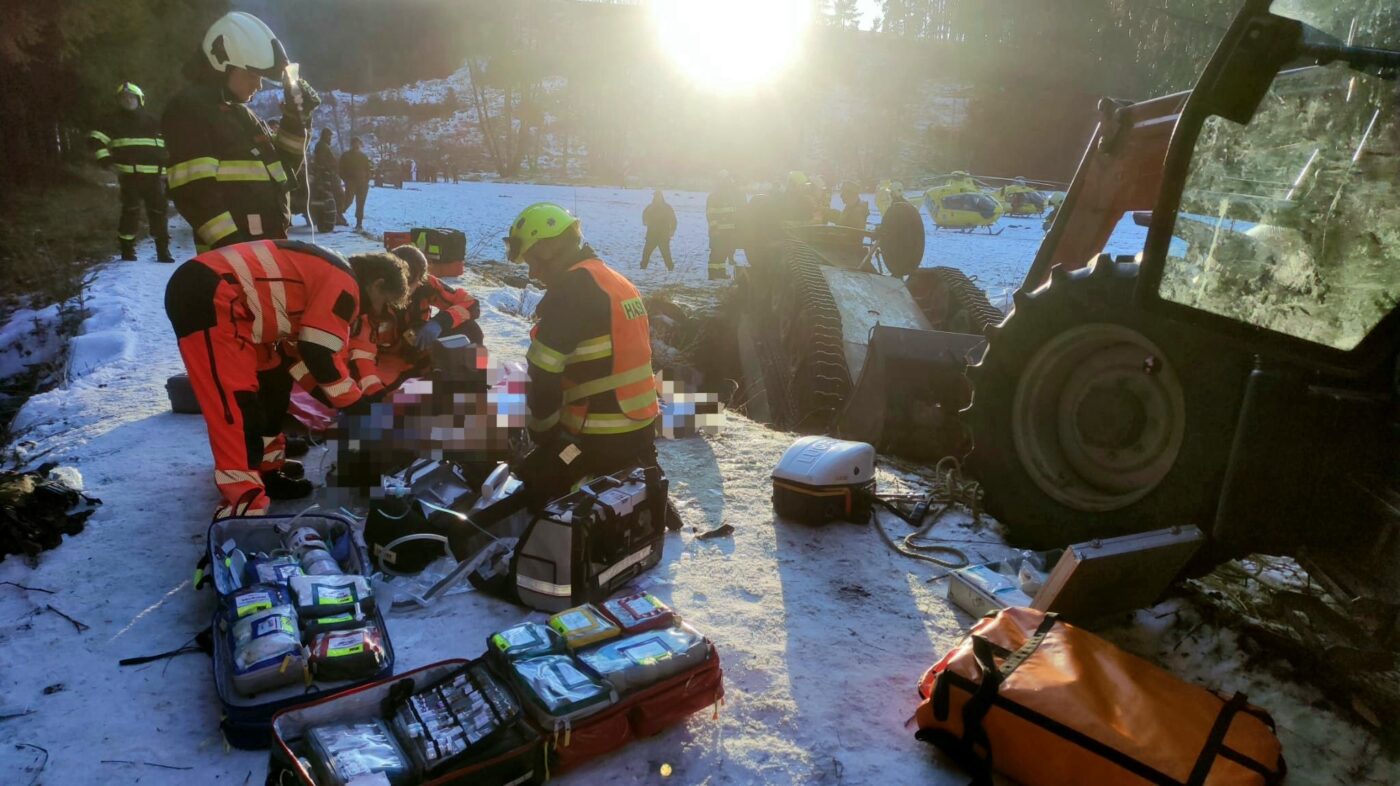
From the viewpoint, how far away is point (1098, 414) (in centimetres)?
331

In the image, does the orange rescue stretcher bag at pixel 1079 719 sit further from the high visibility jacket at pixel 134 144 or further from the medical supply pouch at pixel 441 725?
the high visibility jacket at pixel 134 144

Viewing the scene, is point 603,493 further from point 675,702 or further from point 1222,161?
point 1222,161

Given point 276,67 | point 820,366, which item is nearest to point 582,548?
point 276,67

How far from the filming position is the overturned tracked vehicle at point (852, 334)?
6.59 meters

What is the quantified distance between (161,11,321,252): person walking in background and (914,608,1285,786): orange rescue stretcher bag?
449cm

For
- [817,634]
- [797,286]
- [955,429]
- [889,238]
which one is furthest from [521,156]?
[817,634]

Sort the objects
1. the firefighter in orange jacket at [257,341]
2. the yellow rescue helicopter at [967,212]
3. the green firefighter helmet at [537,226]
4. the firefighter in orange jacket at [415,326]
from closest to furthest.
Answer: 1. the firefighter in orange jacket at [257,341]
2. the green firefighter helmet at [537,226]
3. the firefighter in orange jacket at [415,326]
4. the yellow rescue helicopter at [967,212]

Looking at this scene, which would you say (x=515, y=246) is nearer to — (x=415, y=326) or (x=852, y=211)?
(x=415, y=326)

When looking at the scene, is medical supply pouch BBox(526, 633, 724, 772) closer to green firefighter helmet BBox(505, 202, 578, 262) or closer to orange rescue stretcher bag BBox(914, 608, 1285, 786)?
orange rescue stretcher bag BBox(914, 608, 1285, 786)

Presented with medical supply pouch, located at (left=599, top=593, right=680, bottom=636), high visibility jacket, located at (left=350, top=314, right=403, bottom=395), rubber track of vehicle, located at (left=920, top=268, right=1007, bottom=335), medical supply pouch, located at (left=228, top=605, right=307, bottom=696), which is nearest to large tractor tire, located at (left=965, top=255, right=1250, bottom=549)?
medical supply pouch, located at (left=599, top=593, right=680, bottom=636)

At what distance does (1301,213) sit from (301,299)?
13.2 feet

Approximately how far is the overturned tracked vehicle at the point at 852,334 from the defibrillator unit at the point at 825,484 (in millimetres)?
1159

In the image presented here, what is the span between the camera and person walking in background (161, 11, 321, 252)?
4.72 metres

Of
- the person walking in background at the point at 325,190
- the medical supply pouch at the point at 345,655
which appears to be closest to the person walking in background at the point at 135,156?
the person walking in background at the point at 325,190
